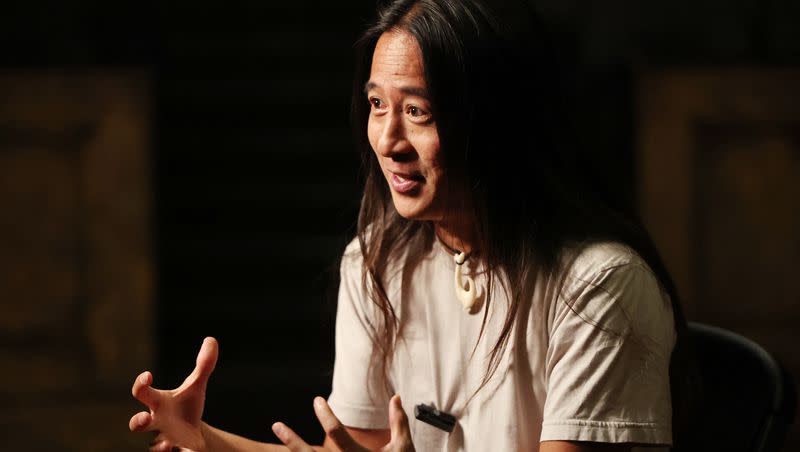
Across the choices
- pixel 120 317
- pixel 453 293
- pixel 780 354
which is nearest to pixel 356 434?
pixel 453 293

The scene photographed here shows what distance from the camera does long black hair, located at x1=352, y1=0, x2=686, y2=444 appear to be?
157cm

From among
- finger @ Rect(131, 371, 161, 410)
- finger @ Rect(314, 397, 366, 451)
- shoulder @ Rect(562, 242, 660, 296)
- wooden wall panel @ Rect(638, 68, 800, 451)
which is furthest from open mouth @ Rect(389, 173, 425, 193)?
wooden wall panel @ Rect(638, 68, 800, 451)

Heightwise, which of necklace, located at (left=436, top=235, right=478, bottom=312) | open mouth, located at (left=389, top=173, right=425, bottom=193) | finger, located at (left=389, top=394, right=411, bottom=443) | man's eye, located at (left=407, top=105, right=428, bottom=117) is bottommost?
finger, located at (left=389, top=394, right=411, bottom=443)

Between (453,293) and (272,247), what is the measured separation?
8.57 feet

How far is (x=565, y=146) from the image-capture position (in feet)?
5.49

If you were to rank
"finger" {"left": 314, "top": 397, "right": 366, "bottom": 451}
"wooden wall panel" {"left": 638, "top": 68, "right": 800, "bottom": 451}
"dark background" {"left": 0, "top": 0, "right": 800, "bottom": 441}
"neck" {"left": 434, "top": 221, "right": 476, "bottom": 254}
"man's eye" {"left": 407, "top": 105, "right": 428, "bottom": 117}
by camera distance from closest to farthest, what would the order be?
"finger" {"left": 314, "top": 397, "right": 366, "bottom": 451} < "man's eye" {"left": 407, "top": 105, "right": 428, "bottom": 117} < "neck" {"left": 434, "top": 221, "right": 476, "bottom": 254} < "wooden wall panel" {"left": 638, "top": 68, "right": 800, "bottom": 451} < "dark background" {"left": 0, "top": 0, "right": 800, "bottom": 441}

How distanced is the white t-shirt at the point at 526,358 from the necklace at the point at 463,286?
0.05 feet

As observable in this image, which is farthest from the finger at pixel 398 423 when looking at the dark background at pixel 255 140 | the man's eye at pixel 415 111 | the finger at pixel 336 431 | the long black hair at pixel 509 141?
the dark background at pixel 255 140

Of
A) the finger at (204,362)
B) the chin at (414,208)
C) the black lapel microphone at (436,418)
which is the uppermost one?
the chin at (414,208)

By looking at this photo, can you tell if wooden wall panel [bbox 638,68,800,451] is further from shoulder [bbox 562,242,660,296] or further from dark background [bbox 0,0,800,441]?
shoulder [bbox 562,242,660,296]

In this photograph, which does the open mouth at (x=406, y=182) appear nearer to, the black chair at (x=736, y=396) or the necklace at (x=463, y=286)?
the necklace at (x=463, y=286)

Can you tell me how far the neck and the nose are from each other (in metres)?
0.19

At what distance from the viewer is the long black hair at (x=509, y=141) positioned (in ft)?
5.15

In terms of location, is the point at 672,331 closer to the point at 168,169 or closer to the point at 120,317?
the point at 120,317
